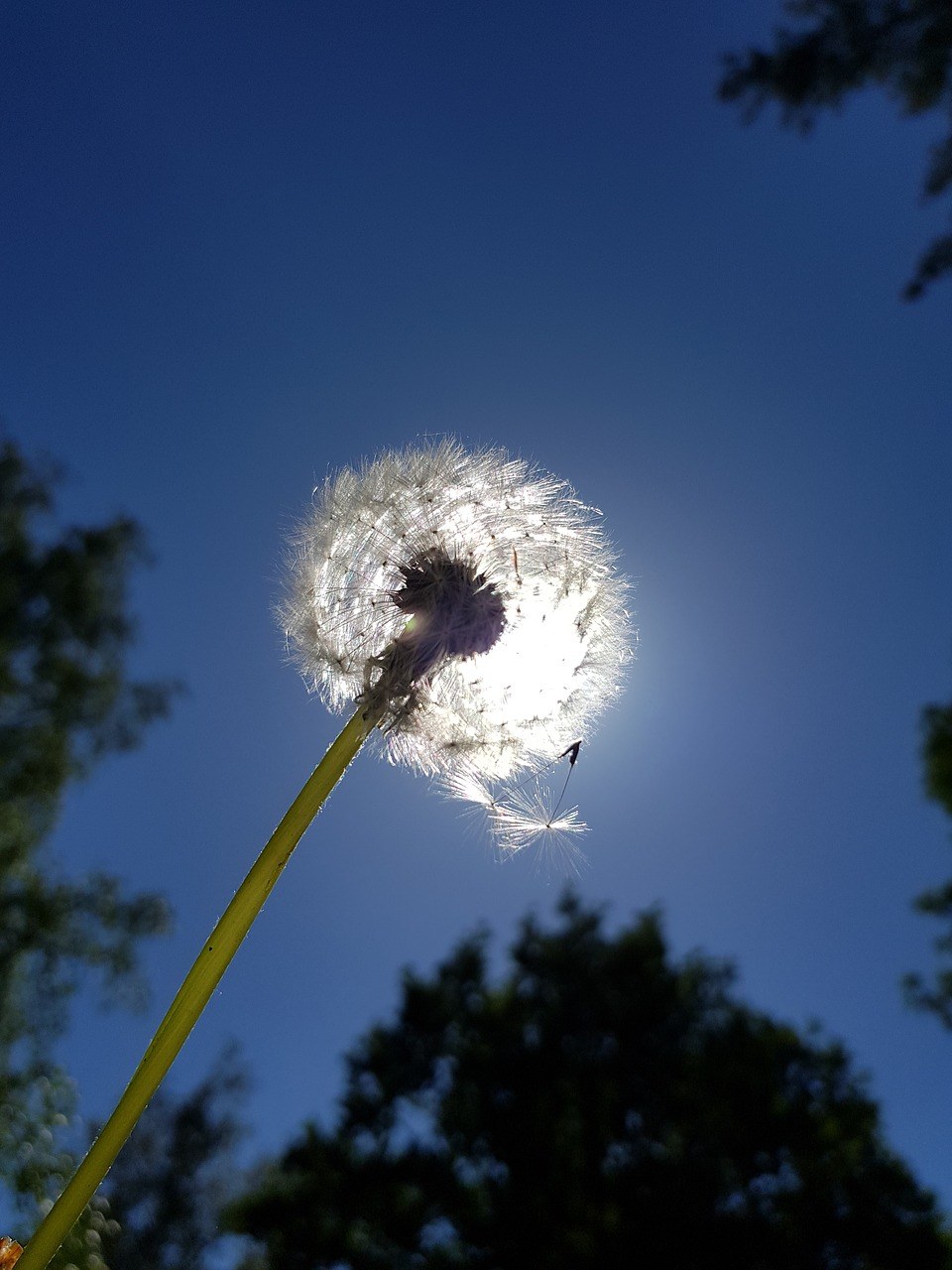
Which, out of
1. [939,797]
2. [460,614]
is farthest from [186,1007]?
[939,797]

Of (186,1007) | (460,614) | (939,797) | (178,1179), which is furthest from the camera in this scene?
(178,1179)

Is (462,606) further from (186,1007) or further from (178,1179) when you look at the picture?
(178,1179)

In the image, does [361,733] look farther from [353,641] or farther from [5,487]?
[5,487]

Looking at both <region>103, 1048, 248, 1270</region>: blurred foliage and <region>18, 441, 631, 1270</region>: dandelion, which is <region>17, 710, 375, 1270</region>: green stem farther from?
<region>103, 1048, 248, 1270</region>: blurred foliage

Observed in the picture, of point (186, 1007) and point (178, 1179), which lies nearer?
point (186, 1007)

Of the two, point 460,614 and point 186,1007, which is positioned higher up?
point 460,614

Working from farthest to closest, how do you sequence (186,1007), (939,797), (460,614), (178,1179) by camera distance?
(178,1179) → (939,797) → (460,614) → (186,1007)
